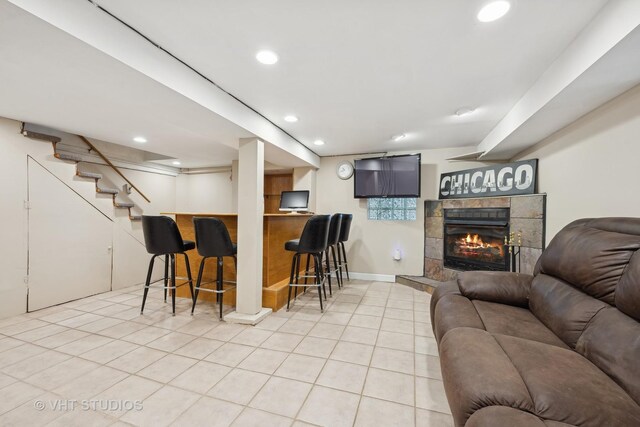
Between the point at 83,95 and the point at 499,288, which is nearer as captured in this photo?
the point at 499,288

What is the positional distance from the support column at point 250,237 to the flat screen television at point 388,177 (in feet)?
6.88

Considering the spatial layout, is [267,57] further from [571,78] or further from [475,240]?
[475,240]

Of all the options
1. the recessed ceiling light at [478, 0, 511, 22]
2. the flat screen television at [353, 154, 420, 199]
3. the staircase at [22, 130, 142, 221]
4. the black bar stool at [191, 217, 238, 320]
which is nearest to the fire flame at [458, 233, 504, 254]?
the flat screen television at [353, 154, 420, 199]

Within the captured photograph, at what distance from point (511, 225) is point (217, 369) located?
344 centimetres

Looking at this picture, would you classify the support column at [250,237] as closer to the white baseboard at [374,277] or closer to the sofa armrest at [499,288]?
the sofa armrest at [499,288]

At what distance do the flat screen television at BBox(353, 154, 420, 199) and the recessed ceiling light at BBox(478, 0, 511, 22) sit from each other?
2.69m

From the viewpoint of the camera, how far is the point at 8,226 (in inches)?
113

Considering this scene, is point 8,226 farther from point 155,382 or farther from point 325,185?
point 325,185

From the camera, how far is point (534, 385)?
94 cm

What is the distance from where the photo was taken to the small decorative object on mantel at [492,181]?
119 inches

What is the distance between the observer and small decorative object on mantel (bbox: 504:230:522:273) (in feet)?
9.85

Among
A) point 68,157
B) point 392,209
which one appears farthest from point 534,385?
point 68,157

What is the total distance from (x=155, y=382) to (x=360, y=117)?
301cm

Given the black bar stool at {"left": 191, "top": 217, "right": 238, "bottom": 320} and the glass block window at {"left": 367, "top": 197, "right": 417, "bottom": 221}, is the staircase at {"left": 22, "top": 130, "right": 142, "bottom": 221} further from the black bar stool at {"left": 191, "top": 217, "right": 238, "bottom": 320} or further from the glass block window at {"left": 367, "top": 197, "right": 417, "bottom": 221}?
the glass block window at {"left": 367, "top": 197, "right": 417, "bottom": 221}
